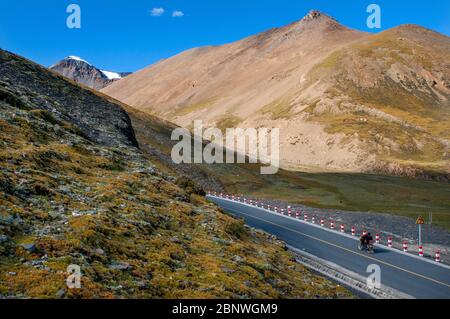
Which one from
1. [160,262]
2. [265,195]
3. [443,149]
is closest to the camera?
[160,262]

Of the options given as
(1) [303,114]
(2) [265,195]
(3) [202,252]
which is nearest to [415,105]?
(1) [303,114]

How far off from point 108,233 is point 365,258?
780 inches

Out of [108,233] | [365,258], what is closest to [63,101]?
[108,233]

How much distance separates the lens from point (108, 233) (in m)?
20.6

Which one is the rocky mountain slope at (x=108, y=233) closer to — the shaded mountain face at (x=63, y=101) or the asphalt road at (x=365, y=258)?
the shaded mountain face at (x=63, y=101)

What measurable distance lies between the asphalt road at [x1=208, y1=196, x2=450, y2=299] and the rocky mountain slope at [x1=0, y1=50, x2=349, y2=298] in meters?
4.13

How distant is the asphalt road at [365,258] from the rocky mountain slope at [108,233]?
4131mm

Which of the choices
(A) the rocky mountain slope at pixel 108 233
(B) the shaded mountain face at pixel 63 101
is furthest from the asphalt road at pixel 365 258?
(B) the shaded mountain face at pixel 63 101

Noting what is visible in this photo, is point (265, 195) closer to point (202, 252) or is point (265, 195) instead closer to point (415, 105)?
point (202, 252)

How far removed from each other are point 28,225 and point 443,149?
504 feet

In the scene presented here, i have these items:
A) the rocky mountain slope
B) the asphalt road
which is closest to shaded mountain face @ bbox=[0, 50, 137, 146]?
the rocky mountain slope

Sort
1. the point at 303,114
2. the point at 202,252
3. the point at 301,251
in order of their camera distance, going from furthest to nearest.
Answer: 1. the point at 303,114
2. the point at 301,251
3. the point at 202,252

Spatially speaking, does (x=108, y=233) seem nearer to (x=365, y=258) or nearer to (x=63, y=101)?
(x=365, y=258)
